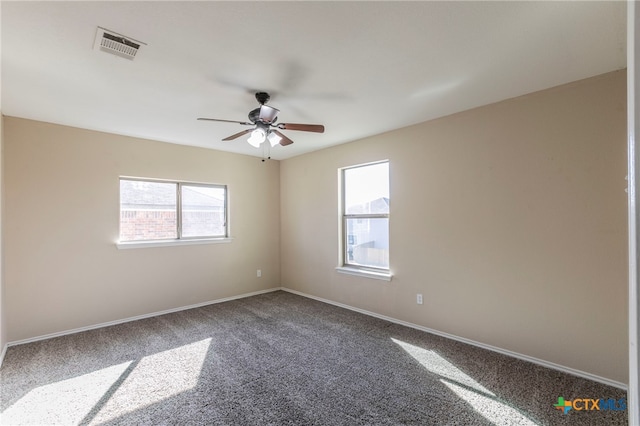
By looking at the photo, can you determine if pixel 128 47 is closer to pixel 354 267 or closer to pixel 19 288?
pixel 19 288

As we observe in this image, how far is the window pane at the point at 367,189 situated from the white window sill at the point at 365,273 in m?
0.85

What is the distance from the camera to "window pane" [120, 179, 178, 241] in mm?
4062

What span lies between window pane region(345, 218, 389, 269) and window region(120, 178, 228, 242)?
2.15m

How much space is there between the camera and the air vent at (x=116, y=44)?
192 cm

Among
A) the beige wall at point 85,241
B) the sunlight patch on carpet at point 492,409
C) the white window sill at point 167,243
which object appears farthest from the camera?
the white window sill at point 167,243

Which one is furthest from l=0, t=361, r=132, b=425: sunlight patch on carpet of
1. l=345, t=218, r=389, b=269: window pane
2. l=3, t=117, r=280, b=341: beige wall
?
l=345, t=218, r=389, b=269: window pane

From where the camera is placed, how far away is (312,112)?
324cm

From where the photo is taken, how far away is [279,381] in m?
2.52

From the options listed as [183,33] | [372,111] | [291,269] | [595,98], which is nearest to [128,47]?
[183,33]

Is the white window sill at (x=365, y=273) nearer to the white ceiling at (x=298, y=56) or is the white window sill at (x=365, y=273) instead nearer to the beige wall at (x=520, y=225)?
the beige wall at (x=520, y=225)

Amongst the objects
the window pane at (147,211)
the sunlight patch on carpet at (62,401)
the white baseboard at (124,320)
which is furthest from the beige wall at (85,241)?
the sunlight patch on carpet at (62,401)
